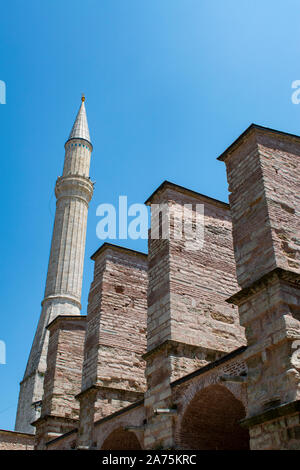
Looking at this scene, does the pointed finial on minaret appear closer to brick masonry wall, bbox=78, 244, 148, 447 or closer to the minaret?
the minaret

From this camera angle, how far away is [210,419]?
7238 millimetres

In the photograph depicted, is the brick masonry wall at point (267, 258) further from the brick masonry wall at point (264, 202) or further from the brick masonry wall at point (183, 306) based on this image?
the brick masonry wall at point (183, 306)

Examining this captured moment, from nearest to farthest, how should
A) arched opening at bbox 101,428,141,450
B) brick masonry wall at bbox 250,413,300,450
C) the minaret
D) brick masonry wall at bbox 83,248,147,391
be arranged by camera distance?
1. brick masonry wall at bbox 250,413,300,450
2. arched opening at bbox 101,428,141,450
3. brick masonry wall at bbox 83,248,147,391
4. the minaret

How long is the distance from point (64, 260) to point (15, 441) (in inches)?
399

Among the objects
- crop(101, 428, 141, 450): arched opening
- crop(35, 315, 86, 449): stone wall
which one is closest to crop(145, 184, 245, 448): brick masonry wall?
crop(101, 428, 141, 450): arched opening

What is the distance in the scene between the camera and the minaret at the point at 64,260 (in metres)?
21.0

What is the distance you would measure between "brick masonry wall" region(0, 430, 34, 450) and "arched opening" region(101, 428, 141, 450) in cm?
812

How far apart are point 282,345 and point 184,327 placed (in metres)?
2.69

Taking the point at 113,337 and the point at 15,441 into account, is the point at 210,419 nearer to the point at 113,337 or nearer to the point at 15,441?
the point at 113,337

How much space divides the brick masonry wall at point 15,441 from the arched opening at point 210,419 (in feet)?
33.8

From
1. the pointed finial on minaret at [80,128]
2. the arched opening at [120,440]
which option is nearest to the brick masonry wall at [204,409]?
the arched opening at [120,440]

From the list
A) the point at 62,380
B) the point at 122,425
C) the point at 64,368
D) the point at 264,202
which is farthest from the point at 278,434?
the point at 64,368

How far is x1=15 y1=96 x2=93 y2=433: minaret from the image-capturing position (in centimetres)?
2098
